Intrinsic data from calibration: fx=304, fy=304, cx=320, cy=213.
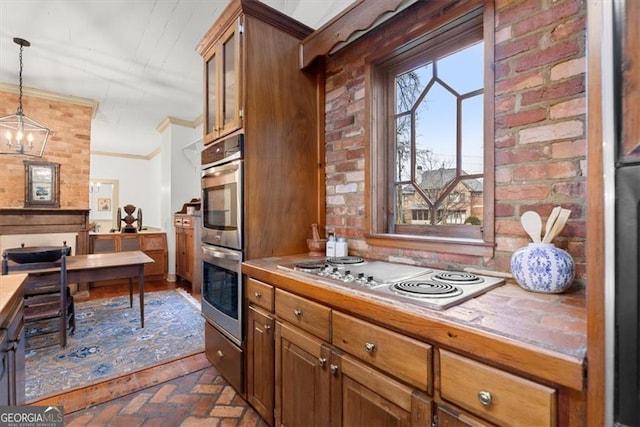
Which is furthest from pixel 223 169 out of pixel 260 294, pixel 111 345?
pixel 111 345

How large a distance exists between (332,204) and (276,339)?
1.01 metres

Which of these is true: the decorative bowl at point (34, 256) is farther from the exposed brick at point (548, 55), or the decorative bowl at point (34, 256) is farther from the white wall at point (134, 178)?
the white wall at point (134, 178)

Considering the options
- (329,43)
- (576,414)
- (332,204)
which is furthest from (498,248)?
(329,43)

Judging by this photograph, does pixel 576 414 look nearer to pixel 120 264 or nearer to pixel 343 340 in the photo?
pixel 343 340

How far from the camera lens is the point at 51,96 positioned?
4309 millimetres

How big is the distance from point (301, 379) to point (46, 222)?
4.40 meters

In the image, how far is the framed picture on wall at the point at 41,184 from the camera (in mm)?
4164

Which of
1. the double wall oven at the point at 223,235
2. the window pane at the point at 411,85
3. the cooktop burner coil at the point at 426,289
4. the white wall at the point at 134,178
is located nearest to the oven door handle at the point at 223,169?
the double wall oven at the point at 223,235

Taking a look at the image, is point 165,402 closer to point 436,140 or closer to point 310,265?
point 310,265

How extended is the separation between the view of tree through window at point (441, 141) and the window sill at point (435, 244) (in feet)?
0.55

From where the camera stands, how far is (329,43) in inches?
72.8

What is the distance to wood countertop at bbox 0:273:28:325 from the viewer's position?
1.07 meters

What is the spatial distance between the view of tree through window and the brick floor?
1.53m

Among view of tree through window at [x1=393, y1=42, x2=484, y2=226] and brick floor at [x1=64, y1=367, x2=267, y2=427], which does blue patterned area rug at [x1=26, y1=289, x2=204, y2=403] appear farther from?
view of tree through window at [x1=393, y1=42, x2=484, y2=226]
